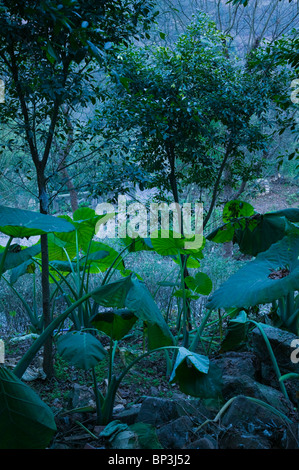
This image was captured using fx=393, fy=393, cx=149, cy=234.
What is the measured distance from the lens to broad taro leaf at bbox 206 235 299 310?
1.25 m

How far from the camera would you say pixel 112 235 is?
16.6 feet

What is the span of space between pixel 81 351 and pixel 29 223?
45cm

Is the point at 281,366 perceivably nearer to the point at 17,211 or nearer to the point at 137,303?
the point at 137,303

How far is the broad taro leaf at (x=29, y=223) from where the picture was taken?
118cm

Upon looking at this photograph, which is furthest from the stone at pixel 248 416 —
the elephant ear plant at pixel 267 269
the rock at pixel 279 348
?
the rock at pixel 279 348

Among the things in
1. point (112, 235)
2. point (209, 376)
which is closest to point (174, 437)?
point (209, 376)

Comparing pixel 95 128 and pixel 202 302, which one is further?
pixel 202 302

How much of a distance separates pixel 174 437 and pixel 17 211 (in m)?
0.86

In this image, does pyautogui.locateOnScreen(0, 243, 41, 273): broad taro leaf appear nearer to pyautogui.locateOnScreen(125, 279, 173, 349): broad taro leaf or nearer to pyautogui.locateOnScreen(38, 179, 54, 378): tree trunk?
pyautogui.locateOnScreen(38, 179, 54, 378): tree trunk

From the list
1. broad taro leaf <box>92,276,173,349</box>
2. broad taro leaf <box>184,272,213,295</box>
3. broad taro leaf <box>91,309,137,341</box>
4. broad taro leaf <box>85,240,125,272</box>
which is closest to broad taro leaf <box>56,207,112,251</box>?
broad taro leaf <box>85,240,125,272</box>

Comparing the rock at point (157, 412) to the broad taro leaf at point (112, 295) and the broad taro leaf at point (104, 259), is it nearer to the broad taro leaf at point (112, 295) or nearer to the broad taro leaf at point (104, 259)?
the broad taro leaf at point (112, 295)

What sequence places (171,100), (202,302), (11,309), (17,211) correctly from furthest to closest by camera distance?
(202,302)
(11,309)
(171,100)
(17,211)

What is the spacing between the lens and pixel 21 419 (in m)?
1.08

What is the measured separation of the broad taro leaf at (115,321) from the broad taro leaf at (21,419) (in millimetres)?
356
